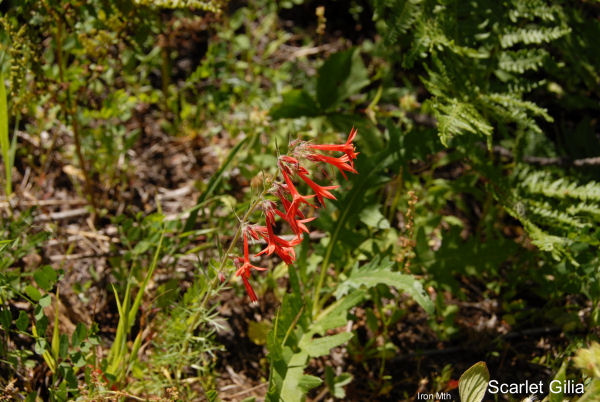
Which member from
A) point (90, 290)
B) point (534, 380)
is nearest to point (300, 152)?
point (90, 290)

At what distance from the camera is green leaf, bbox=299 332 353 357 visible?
7.58 feet

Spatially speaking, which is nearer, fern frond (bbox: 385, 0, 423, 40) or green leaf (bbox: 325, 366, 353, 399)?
green leaf (bbox: 325, 366, 353, 399)

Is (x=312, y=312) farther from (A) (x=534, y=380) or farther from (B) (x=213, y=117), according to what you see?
(B) (x=213, y=117)

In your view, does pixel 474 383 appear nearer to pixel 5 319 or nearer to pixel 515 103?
pixel 515 103

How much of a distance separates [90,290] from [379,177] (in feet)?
6.03

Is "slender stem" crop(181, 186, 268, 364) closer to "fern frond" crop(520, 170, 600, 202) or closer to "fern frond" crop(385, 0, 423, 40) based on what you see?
"fern frond" crop(385, 0, 423, 40)

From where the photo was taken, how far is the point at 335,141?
11.8 ft

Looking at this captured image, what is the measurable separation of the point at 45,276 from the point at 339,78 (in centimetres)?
207

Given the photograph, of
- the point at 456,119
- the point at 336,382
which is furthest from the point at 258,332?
the point at 456,119

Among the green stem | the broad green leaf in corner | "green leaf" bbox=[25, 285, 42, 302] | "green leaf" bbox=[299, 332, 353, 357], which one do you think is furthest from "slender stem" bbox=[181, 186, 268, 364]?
the broad green leaf in corner

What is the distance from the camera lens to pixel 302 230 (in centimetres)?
192

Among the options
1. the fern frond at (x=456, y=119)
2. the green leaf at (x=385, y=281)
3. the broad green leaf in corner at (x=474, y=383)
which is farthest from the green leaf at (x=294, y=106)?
the broad green leaf in corner at (x=474, y=383)

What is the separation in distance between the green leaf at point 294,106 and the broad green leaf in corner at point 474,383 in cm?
186

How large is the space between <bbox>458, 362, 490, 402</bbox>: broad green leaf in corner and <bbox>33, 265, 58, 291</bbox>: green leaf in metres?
1.85
